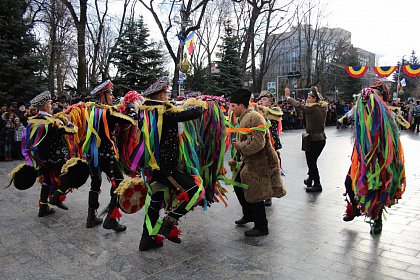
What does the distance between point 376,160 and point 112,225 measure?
3.28 meters

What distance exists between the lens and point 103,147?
15.0ft

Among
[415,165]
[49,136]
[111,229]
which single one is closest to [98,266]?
[111,229]

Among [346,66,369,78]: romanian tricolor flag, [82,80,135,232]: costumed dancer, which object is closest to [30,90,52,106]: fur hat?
[82,80,135,232]: costumed dancer

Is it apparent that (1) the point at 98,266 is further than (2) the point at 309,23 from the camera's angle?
No

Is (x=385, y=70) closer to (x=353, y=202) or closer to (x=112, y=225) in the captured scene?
(x=353, y=202)

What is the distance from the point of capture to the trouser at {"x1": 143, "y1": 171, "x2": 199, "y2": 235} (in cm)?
369

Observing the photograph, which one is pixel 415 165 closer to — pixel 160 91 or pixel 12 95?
pixel 160 91

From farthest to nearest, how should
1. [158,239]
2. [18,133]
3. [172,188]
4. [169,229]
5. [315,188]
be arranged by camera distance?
[18,133] → [315,188] → [158,239] → [172,188] → [169,229]

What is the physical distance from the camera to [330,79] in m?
48.8

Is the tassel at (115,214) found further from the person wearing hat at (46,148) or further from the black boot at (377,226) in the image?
the black boot at (377,226)

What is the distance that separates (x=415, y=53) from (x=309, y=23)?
3908 cm

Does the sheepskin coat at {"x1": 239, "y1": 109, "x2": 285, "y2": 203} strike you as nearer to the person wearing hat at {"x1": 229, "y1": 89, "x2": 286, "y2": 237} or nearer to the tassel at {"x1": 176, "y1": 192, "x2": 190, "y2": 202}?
the person wearing hat at {"x1": 229, "y1": 89, "x2": 286, "y2": 237}

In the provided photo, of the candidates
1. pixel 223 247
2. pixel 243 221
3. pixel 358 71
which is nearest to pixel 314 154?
pixel 243 221

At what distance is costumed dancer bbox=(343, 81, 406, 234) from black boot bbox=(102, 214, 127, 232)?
292 centimetres
